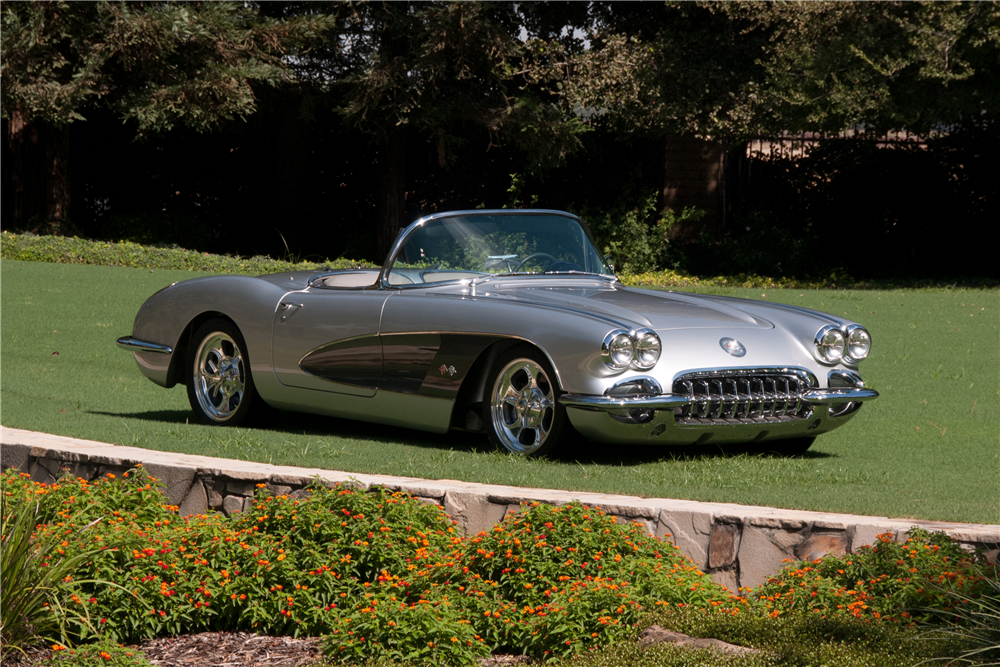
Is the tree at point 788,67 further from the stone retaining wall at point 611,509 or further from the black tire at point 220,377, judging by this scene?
the stone retaining wall at point 611,509

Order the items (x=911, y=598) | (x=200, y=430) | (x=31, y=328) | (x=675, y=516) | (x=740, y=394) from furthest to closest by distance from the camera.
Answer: (x=31, y=328), (x=200, y=430), (x=740, y=394), (x=675, y=516), (x=911, y=598)

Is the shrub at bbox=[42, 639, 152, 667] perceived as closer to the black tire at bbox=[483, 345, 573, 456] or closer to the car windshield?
the black tire at bbox=[483, 345, 573, 456]

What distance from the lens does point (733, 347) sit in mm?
6223

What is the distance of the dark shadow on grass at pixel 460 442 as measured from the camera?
253 inches

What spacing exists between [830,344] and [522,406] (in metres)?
1.80

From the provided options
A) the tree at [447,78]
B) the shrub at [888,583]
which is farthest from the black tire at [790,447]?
the tree at [447,78]

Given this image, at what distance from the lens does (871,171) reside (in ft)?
66.5

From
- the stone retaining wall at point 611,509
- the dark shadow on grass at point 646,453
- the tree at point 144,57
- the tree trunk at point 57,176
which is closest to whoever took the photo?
the stone retaining wall at point 611,509

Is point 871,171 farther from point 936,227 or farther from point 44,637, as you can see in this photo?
point 44,637

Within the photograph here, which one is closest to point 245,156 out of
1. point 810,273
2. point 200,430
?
point 810,273

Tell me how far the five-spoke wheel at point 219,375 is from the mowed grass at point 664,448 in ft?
0.71

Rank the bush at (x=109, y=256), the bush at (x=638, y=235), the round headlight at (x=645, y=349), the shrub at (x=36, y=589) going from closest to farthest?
the shrub at (x=36, y=589) < the round headlight at (x=645, y=349) < the bush at (x=109, y=256) < the bush at (x=638, y=235)

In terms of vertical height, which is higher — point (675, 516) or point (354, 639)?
point (675, 516)

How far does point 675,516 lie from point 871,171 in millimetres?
16762
